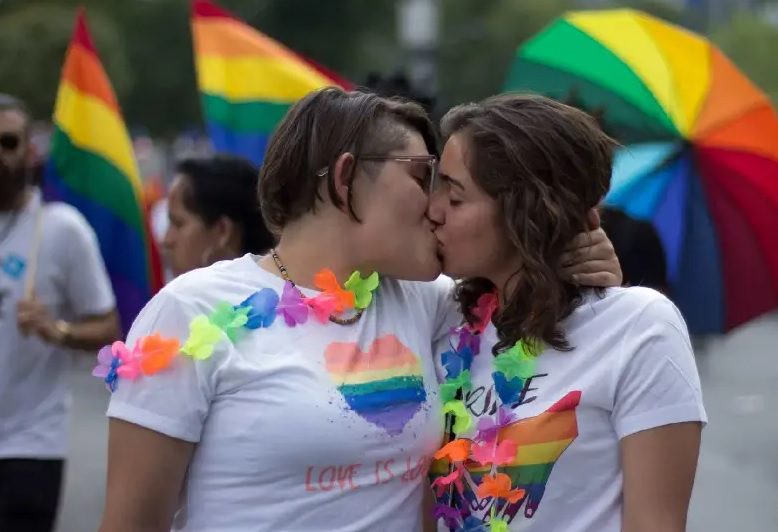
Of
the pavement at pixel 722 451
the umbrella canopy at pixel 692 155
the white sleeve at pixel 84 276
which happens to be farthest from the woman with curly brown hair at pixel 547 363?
the pavement at pixel 722 451

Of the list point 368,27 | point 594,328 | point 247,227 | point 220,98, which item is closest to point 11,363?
point 247,227

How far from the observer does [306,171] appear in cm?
244

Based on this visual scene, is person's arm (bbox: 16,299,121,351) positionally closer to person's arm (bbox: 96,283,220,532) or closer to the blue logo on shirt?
the blue logo on shirt

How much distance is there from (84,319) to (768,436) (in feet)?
23.2

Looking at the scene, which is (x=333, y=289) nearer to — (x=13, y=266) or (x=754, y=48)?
(x=13, y=266)

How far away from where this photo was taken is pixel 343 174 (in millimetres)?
2428

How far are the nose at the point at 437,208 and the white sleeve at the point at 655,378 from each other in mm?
423

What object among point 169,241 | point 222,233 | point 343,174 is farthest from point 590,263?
point 169,241

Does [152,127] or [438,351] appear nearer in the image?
[438,351]

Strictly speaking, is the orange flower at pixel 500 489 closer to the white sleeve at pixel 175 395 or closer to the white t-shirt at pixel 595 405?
the white t-shirt at pixel 595 405

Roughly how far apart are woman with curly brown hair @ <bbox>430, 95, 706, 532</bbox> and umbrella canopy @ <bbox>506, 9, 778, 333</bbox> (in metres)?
1.97

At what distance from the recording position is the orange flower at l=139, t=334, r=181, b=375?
229 cm

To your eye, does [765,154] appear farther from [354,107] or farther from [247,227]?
[354,107]

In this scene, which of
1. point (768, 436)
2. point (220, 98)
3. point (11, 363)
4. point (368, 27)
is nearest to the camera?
point (11, 363)
